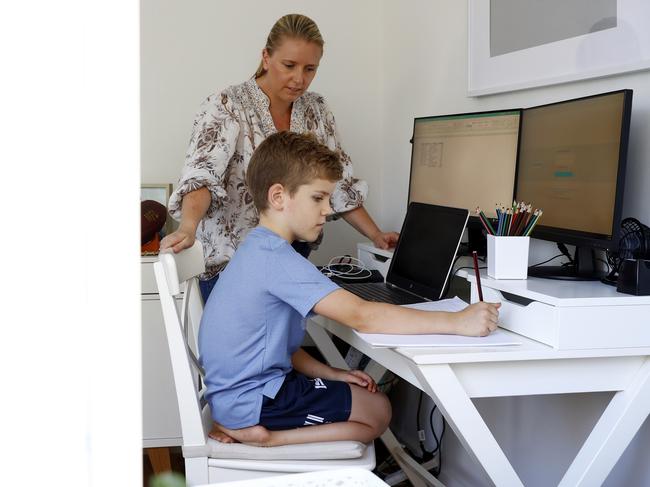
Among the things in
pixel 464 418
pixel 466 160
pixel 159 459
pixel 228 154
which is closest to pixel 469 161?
pixel 466 160

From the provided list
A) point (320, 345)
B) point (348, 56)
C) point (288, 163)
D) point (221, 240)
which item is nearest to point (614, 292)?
point (288, 163)

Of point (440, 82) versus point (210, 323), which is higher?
point (440, 82)

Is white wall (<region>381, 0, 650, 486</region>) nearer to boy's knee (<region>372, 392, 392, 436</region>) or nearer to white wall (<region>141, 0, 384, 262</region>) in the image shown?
white wall (<region>141, 0, 384, 262</region>)

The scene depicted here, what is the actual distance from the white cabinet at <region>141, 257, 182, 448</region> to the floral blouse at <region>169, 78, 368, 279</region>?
571mm

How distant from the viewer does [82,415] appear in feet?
1.11

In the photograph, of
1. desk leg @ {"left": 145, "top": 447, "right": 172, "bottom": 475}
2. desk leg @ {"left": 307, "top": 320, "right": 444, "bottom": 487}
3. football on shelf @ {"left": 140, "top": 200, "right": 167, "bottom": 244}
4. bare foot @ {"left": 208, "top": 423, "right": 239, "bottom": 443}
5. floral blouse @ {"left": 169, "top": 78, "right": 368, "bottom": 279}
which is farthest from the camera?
football on shelf @ {"left": 140, "top": 200, "right": 167, "bottom": 244}

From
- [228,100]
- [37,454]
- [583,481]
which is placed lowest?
[583,481]

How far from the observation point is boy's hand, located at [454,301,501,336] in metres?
1.53

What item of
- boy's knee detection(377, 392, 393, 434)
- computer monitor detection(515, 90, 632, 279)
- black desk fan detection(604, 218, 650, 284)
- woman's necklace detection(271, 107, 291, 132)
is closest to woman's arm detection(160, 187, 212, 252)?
woman's necklace detection(271, 107, 291, 132)

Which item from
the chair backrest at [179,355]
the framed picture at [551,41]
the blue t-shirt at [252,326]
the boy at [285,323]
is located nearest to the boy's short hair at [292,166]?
the boy at [285,323]

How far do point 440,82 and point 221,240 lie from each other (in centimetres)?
92

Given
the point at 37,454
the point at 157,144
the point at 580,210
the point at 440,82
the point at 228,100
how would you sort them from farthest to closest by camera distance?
the point at 157,144
the point at 440,82
the point at 228,100
the point at 580,210
the point at 37,454

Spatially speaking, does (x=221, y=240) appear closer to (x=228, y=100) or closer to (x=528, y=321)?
(x=228, y=100)

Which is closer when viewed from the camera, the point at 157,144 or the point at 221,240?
the point at 221,240
